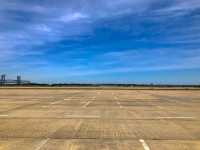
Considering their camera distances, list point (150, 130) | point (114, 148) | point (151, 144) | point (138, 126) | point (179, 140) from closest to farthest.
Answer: point (114, 148), point (151, 144), point (179, 140), point (150, 130), point (138, 126)

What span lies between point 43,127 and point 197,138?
6252 mm

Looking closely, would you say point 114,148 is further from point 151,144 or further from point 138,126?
point 138,126

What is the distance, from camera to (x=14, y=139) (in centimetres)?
1149

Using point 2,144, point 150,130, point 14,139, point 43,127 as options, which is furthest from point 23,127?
point 150,130

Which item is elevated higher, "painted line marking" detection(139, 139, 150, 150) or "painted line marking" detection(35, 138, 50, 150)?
"painted line marking" detection(35, 138, 50, 150)

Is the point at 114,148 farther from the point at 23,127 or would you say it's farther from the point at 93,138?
the point at 23,127

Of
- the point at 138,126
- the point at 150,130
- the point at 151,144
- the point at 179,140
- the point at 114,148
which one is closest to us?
the point at 114,148

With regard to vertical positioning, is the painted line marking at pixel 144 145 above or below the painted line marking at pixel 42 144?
below

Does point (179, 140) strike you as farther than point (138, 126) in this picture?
No

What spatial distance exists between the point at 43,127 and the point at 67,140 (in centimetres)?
355

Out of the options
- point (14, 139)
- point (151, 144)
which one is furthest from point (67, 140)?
point (151, 144)

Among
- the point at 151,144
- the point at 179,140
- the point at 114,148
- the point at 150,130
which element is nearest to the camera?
the point at 114,148

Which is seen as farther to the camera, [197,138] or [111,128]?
[111,128]

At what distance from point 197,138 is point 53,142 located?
16.0ft
